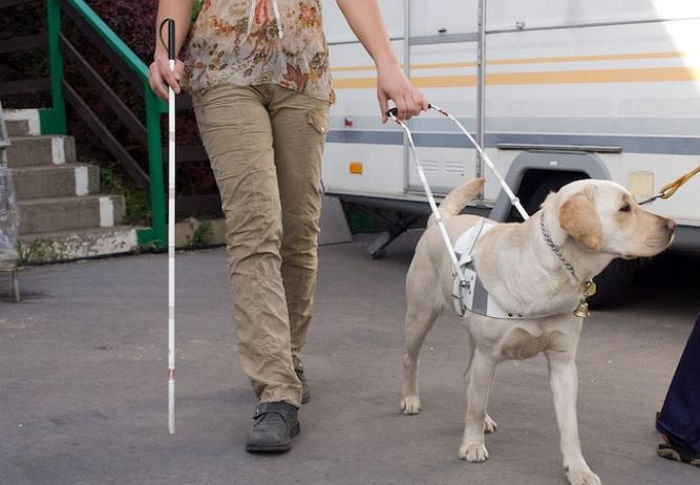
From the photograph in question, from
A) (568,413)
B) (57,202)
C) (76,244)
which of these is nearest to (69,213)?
(57,202)

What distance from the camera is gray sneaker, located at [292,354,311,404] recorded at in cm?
486

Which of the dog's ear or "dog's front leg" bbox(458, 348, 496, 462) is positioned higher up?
the dog's ear

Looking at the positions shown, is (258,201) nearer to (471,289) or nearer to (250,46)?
(250,46)

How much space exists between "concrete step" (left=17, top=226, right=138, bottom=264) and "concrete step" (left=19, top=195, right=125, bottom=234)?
0.08 metres

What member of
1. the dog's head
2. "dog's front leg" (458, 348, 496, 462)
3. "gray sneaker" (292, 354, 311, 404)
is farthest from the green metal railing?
the dog's head

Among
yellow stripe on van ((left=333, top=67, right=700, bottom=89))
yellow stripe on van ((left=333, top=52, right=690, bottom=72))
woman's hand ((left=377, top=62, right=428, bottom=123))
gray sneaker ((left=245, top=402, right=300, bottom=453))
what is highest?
yellow stripe on van ((left=333, top=52, right=690, bottom=72))

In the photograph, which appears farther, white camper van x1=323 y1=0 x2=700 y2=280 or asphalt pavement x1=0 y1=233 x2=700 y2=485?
white camper van x1=323 y1=0 x2=700 y2=280

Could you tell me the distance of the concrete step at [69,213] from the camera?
9047 mm

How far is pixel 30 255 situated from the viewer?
28.7 ft

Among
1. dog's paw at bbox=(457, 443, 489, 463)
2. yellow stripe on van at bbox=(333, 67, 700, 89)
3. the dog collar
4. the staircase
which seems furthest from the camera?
the staircase

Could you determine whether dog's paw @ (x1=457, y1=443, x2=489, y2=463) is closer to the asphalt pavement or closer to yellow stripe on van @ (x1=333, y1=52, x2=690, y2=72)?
the asphalt pavement

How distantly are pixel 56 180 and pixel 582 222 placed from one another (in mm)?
6563

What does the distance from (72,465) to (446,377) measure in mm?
1950

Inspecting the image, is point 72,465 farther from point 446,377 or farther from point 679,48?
point 679,48
